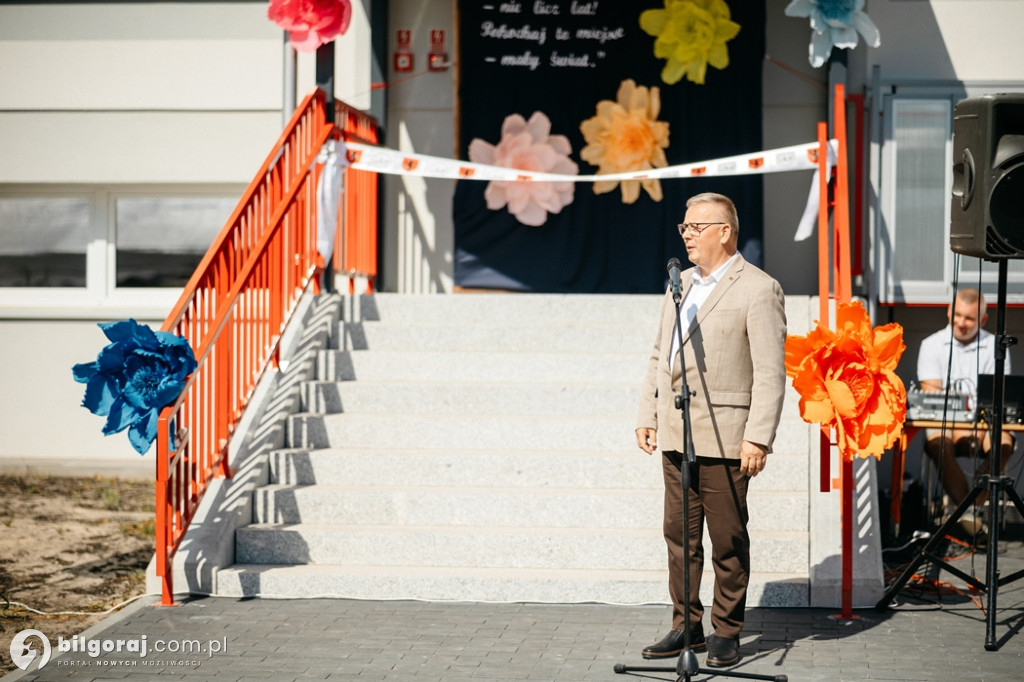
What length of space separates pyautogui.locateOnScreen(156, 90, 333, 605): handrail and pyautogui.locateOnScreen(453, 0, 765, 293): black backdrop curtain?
1.75 meters

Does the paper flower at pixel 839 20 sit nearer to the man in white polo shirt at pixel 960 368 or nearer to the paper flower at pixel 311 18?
the man in white polo shirt at pixel 960 368

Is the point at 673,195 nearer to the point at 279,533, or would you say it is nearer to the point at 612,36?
the point at 612,36

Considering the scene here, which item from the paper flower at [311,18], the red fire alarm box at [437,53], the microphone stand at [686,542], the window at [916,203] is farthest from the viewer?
the red fire alarm box at [437,53]

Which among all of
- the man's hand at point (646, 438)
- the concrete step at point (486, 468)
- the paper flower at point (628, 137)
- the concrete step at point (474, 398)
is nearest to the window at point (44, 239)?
the concrete step at point (474, 398)

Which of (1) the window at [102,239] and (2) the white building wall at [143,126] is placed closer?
(2) the white building wall at [143,126]

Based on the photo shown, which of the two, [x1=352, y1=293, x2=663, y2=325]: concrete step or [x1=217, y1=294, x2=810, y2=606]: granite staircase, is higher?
[x1=352, y1=293, x2=663, y2=325]: concrete step

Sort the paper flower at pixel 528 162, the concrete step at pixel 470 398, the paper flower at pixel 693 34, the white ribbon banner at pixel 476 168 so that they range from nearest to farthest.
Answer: the concrete step at pixel 470 398 < the white ribbon banner at pixel 476 168 < the paper flower at pixel 693 34 < the paper flower at pixel 528 162

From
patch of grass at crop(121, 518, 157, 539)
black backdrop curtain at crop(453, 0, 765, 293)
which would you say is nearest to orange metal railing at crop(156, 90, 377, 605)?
patch of grass at crop(121, 518, 157, 539)

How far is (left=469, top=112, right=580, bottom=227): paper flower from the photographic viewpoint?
32.4 ft

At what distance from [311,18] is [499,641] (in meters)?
4.75

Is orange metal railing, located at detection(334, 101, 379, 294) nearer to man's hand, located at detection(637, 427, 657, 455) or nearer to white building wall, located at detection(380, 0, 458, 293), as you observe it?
white building wall, located at detection(380, 0, 458, 293)

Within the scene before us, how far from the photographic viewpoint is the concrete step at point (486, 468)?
6.92m

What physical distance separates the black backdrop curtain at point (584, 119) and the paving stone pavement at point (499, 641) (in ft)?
13.2

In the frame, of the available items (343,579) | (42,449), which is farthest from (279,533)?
(42,449)
